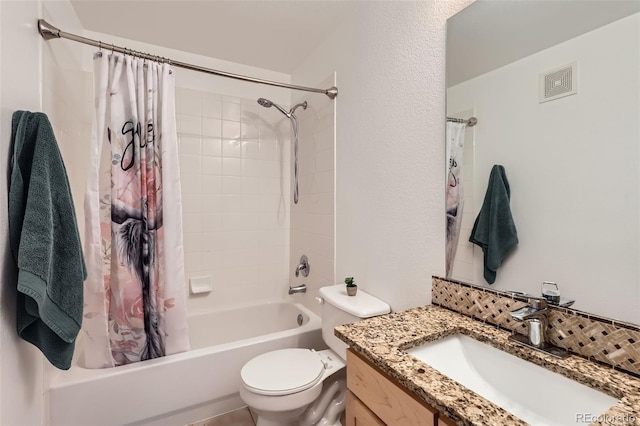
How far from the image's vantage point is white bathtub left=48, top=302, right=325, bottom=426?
4.30ft

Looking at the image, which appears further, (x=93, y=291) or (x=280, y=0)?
(x=280, y=0)

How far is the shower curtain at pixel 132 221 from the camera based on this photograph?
142 cm

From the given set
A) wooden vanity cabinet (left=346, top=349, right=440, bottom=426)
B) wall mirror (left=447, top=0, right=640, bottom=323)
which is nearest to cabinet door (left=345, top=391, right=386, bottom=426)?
wooden vanity cabinet (left=346, top=349, right=440, bottom=426)

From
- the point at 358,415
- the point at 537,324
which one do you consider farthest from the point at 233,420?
the point at 537,324

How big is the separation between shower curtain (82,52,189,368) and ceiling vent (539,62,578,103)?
1.63 metres

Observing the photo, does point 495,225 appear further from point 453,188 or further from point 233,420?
point 233,420

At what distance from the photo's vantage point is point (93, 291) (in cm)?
139

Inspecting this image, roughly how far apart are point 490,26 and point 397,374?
3.85 feet

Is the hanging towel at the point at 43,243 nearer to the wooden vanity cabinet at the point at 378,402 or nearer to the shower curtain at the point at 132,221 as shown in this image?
the shower curtain at the point at 132,221

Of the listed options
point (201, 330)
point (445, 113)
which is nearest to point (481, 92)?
point (445, 113)

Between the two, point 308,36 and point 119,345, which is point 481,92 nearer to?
point 308,36

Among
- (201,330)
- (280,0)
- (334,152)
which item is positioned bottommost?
(201,330)

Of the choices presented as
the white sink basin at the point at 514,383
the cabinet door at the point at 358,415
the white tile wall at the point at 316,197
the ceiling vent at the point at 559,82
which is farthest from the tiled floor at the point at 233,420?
the ceiling vent at the point at 559,82

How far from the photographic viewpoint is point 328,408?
150cm
